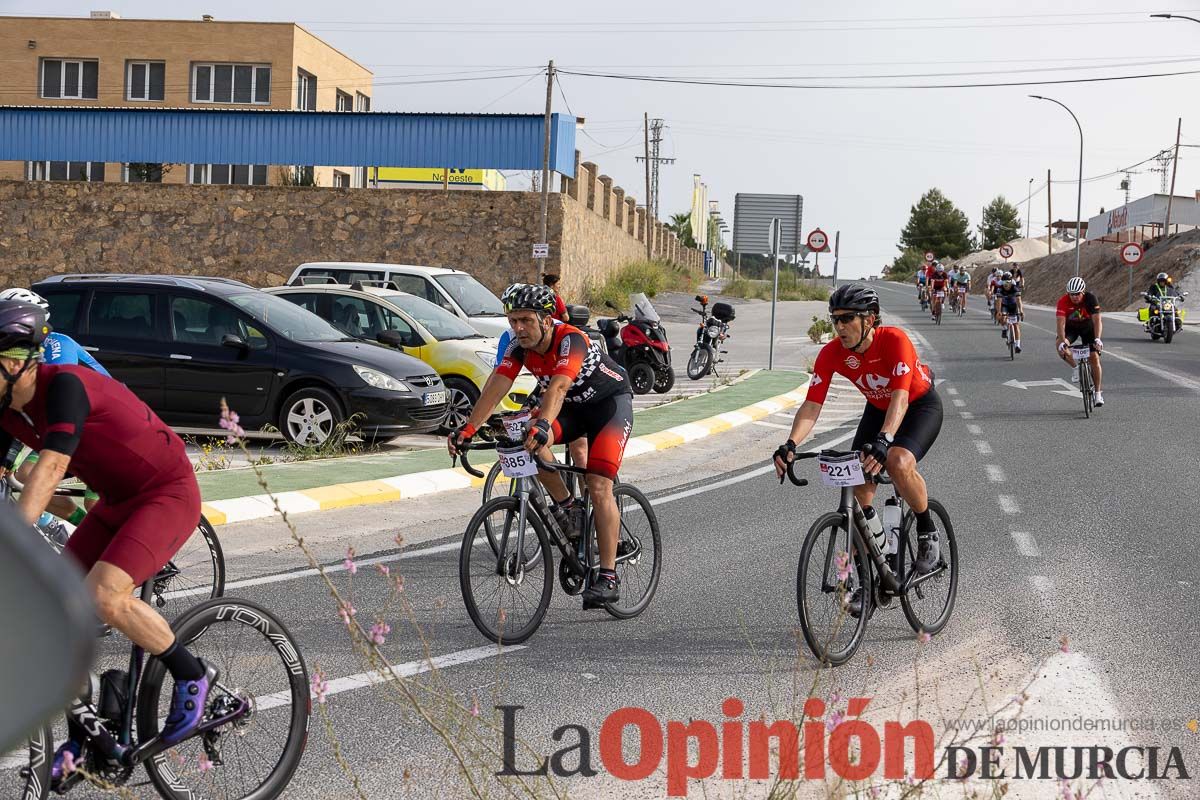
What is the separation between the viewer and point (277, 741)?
14.4ft

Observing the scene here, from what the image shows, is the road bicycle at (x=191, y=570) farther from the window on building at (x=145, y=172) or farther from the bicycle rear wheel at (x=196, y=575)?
the window on building at (x=145, y=172)

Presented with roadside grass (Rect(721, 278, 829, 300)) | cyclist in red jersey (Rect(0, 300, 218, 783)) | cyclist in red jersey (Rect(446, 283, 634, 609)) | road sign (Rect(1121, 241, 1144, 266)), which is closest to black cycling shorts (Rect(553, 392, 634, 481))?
cyclist in red jersey (Rect(446, 283, 634, 609))

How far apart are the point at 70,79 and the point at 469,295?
34630mm

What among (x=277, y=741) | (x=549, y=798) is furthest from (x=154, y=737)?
(x=549, y=798)

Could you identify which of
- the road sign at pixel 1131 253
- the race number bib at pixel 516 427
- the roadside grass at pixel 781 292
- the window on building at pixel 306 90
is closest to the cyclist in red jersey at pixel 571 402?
the race number bib at pixel 516 427

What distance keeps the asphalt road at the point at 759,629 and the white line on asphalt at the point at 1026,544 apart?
1.1 inches

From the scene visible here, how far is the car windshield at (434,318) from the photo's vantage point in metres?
16.6

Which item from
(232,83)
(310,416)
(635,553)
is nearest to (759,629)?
(635,553)

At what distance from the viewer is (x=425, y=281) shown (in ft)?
64.3

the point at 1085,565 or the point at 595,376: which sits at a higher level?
the point at 595,376

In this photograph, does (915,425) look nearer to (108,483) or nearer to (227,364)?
(108,483)

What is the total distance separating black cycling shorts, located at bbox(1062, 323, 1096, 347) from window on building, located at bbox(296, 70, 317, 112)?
35847mm

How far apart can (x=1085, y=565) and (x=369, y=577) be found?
177 inches

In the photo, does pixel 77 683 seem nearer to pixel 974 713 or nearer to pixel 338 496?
pixel 974 713
